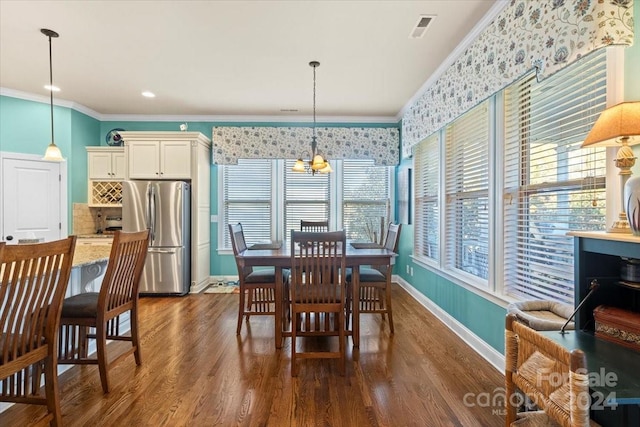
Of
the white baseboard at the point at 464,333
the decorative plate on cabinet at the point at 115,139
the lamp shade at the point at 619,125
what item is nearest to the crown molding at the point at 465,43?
the lamp shade at the point at 619,125

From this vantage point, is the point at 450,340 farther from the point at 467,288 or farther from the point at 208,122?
the point at 208,122

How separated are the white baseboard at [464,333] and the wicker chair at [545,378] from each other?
1.47 meters

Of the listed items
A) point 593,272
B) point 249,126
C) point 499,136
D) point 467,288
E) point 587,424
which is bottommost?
point 467,288

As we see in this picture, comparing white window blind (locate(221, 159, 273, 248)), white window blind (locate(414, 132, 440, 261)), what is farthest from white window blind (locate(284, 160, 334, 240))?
white window blind (locate(414, 132, 440, 261))

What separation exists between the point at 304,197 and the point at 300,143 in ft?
2.90

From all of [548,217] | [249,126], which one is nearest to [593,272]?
[548,217]

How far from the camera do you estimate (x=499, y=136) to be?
2.55m

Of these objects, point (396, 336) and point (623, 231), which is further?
point (396, 336)

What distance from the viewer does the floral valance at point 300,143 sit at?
5168mm

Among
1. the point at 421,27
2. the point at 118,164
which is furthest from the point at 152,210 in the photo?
the point at 421,27

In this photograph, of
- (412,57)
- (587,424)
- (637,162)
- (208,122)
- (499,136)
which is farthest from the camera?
(208,122)

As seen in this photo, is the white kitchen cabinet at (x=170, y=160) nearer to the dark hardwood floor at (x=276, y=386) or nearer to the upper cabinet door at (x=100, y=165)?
the upper cabinet door at (x=100, y=165)

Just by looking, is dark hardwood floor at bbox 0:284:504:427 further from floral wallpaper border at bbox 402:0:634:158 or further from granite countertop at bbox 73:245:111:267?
floral wallpaper border at bbox 402:0:634:158

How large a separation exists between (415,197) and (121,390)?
3.86 metres
